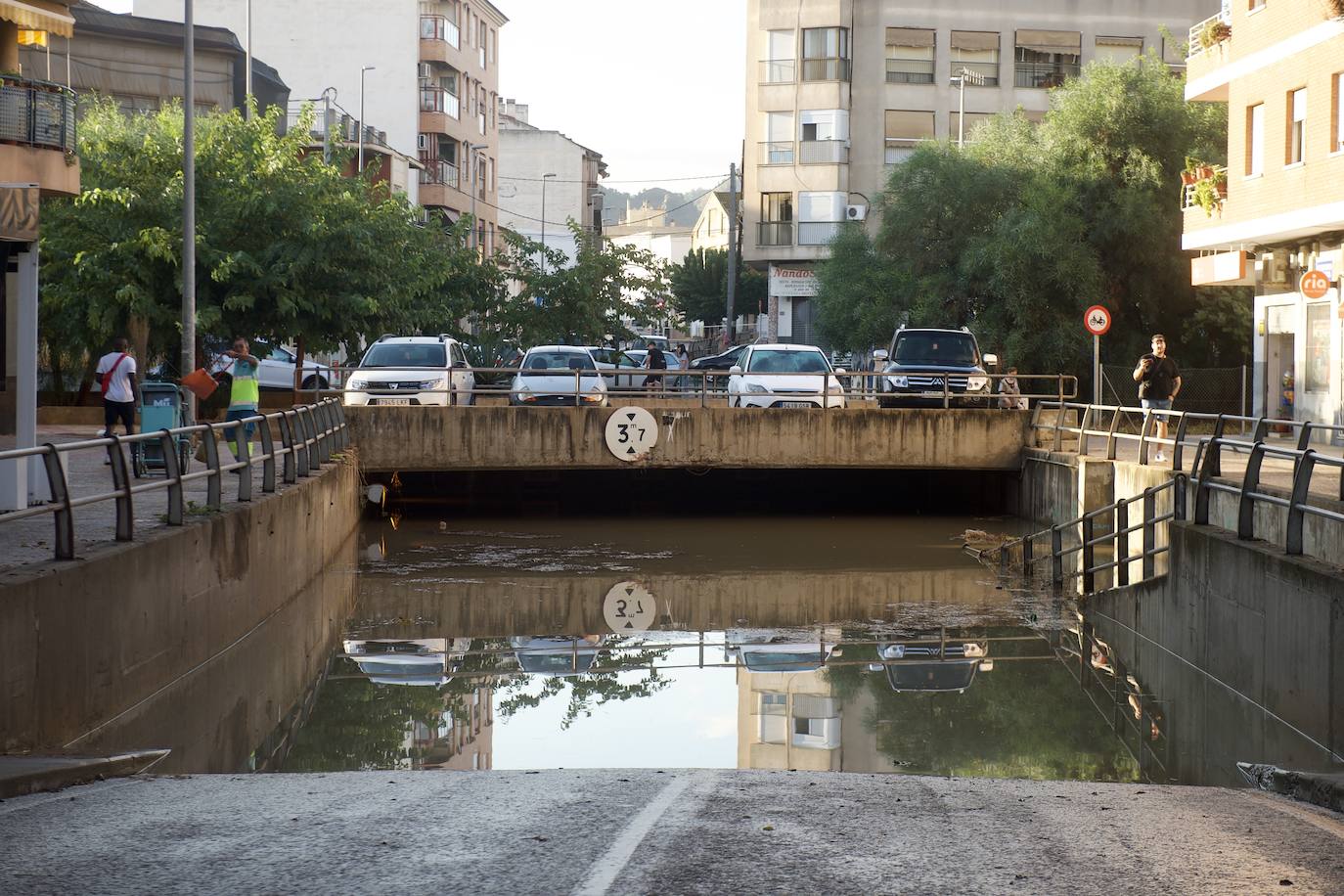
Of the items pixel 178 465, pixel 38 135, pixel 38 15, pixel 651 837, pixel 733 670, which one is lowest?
pixel 733 670

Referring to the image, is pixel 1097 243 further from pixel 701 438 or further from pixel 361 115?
pixel 361 115

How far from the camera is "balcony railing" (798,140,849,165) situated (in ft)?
224

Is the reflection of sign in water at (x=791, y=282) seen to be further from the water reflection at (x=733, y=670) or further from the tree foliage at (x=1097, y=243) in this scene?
the water reflection at (x=733, y=670)

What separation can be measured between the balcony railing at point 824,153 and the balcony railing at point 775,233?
2605 mm

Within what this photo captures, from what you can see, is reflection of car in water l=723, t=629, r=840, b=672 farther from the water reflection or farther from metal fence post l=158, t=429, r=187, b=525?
metal fence post l=158, t=429, r=187, b=525

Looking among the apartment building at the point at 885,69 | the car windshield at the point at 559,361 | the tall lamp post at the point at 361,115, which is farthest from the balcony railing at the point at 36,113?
the apartment building at the point at 885,69

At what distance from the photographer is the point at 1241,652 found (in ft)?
47.5

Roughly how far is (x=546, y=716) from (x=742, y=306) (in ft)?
297

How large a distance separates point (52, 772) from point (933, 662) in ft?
33.0

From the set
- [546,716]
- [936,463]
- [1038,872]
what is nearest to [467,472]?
[936,463]

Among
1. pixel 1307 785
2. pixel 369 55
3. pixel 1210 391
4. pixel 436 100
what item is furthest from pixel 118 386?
Answer: pixel 436 100

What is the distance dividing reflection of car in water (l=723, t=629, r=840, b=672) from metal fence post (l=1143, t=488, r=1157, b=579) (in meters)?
3.35

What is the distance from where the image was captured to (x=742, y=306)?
341 ft

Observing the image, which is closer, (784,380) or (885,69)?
(784,380)
